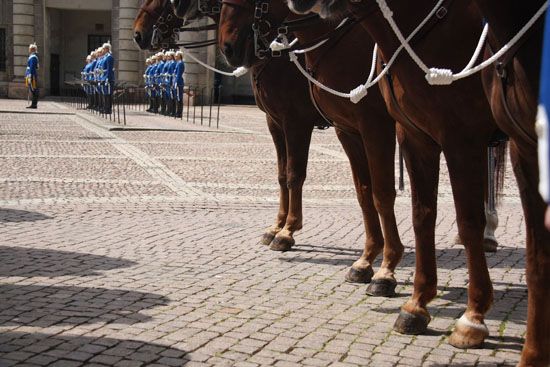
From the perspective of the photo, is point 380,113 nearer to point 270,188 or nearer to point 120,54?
point 270,188

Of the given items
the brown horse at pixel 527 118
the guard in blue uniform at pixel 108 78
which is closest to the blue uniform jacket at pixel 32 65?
the guard in blue uniform at pixel 108 78

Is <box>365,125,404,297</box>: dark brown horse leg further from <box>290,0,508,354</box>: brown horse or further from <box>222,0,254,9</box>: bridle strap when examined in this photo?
<box>222,0,254,9</box>: bridle strap

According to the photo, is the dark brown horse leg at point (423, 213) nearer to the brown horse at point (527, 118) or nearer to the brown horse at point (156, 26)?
the brown horse at point (527, 118)

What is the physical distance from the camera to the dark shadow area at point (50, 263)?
23.6ft

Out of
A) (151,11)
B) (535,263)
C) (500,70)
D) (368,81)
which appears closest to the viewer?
(500,70)

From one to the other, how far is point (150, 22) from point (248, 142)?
11179mm

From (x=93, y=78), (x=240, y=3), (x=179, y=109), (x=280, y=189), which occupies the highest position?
(x=240, y=3)

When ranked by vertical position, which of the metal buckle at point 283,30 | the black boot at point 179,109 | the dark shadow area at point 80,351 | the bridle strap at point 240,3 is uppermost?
the bridle strap at point 240,3

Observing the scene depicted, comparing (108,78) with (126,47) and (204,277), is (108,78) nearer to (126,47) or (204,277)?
(126,47)

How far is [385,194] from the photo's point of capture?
6.75m

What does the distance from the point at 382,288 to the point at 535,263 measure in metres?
2.34

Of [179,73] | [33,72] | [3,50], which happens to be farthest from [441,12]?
[3,50]

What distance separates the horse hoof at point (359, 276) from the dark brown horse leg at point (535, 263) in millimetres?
2721

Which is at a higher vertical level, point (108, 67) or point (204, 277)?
point (108, 67)
